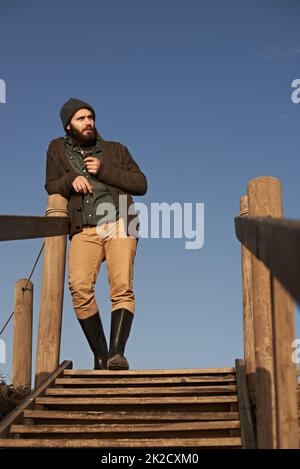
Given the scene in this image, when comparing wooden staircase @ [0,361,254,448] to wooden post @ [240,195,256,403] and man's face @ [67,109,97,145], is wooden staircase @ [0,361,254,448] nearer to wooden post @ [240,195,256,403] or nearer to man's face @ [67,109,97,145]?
wooden post @ [240,195,256,403]

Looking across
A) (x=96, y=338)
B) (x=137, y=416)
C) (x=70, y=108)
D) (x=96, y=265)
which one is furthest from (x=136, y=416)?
(x=70, y=108)

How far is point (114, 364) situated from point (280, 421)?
9.65ft

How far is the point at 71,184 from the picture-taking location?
5.52 m

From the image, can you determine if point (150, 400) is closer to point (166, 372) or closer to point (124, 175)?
point (166, 372)

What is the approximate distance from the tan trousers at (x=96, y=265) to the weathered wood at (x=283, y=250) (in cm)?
315

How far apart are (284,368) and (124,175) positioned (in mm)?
3368

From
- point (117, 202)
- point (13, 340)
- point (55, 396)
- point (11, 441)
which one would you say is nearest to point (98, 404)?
point (55, 396)

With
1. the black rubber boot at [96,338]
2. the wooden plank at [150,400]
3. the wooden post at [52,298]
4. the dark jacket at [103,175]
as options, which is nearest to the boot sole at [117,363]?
the black rubber boot at [96,338]

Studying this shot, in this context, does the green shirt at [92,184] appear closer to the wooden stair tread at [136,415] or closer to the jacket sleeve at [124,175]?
the jacket sleeve at [124,175]

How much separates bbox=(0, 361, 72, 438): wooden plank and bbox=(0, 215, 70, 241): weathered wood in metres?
1.02

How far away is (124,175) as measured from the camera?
5570 mm
